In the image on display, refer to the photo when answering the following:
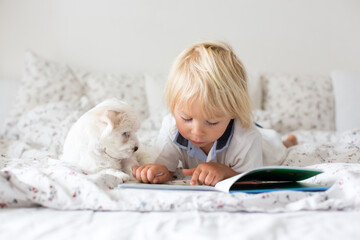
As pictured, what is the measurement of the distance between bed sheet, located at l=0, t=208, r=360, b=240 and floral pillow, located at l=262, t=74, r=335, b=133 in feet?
5.46

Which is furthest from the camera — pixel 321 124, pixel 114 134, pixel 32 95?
pixel 321 124

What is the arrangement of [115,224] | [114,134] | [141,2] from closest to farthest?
[115,224]
[114,134]
[141,2]

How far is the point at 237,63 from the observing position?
3.80 ft

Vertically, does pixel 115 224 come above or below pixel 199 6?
below

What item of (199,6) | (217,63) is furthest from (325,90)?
(217,63)

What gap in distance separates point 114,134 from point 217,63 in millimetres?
396

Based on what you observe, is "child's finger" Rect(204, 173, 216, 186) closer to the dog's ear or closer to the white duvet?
the white duvet

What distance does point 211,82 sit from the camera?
1071 millimetres

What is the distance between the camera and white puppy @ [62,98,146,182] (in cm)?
108

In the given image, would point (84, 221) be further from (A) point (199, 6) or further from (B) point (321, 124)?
(A) point (199, 6)

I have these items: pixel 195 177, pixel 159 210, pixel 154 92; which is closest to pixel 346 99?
pixel 154 92

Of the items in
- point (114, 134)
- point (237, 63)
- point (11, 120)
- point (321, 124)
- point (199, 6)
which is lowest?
point (321, 124)

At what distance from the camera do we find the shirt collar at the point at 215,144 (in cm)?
124

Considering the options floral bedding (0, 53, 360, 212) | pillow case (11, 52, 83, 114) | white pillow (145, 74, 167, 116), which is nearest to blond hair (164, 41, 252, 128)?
floral bedding (0, 53, 360, 212)
